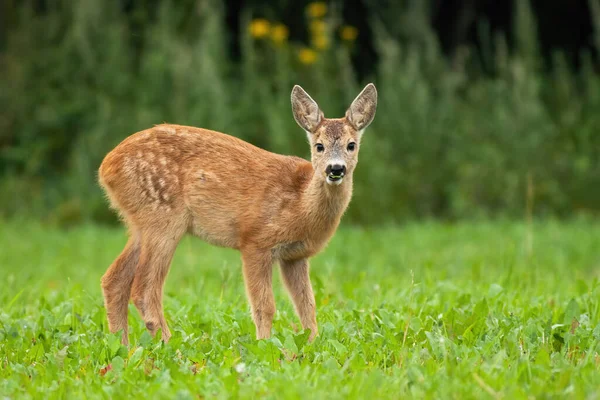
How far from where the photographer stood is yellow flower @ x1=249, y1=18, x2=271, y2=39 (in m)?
14.1

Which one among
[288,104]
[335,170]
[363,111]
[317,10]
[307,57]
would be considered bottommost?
[288,104]

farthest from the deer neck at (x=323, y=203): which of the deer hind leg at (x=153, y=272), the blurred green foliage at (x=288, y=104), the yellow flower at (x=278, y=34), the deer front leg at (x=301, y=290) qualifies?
the yellow flower at (x=278, y=34)

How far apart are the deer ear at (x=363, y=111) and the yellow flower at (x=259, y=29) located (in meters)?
7.75

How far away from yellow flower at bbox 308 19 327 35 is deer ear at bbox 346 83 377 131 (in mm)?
7506

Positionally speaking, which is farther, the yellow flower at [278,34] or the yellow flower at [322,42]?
the yellow flower at [278,34]

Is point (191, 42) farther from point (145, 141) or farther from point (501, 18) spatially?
point (145, 141)

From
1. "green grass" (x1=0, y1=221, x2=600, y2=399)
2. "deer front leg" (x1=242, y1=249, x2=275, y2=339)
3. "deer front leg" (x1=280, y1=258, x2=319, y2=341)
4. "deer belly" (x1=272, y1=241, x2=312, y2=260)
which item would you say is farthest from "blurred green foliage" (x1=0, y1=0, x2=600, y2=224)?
"deer front leg" (x1=242, y1=249, x2=275, y2=339)

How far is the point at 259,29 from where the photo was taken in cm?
1409

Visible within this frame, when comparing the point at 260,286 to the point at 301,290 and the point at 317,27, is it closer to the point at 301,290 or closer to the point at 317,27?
the point at 301,290

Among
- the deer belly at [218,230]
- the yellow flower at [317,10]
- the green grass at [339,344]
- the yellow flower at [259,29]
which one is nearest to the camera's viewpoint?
the green grass at [339,344]

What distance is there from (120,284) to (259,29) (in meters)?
8.22

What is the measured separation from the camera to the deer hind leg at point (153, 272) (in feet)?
20.1

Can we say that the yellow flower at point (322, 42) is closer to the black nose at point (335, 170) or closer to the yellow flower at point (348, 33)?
the yellow flower at point (348, 33)

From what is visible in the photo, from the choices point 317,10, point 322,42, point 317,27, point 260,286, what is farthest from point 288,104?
point 260,286
